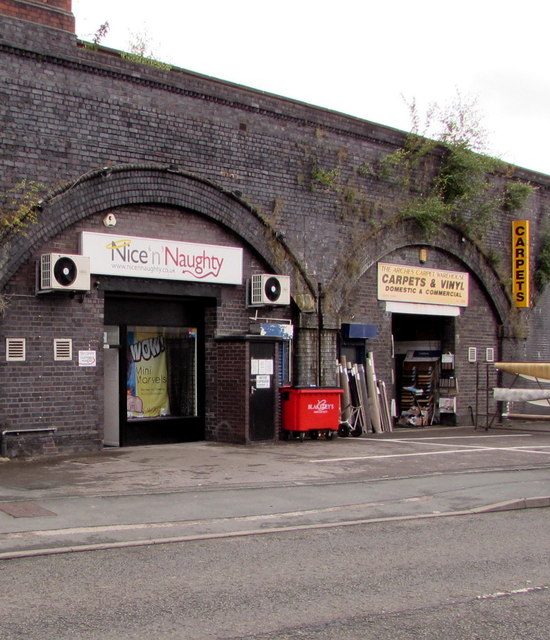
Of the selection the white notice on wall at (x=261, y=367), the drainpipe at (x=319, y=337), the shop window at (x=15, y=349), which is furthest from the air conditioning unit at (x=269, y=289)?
the shop window at (x=15, y=349)

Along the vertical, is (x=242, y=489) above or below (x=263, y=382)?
below

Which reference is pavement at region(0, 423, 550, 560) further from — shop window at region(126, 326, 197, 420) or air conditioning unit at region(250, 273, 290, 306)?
air conditioning unit at region(250, 273, 290, 306)

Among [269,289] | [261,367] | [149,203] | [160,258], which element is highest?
[149,203]

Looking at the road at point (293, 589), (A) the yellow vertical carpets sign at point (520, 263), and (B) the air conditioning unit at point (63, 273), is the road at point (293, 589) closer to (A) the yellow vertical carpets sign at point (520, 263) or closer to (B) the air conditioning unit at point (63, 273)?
(B) the air conditioning unit at point (63, 273)

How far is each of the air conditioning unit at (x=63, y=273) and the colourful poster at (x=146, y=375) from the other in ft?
7.68

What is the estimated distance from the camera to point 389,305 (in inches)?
802

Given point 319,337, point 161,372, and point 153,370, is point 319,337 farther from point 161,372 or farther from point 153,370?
point 153,370

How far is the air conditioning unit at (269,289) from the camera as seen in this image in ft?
55.8

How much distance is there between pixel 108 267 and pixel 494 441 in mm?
9085

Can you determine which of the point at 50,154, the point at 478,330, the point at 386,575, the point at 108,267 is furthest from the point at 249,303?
the point at 386,575

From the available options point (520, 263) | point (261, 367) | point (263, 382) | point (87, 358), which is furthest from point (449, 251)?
point (87, 358)

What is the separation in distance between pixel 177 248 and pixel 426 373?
30.1ft

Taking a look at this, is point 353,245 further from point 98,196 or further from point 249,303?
point 98,196

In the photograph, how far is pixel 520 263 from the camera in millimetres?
23453
